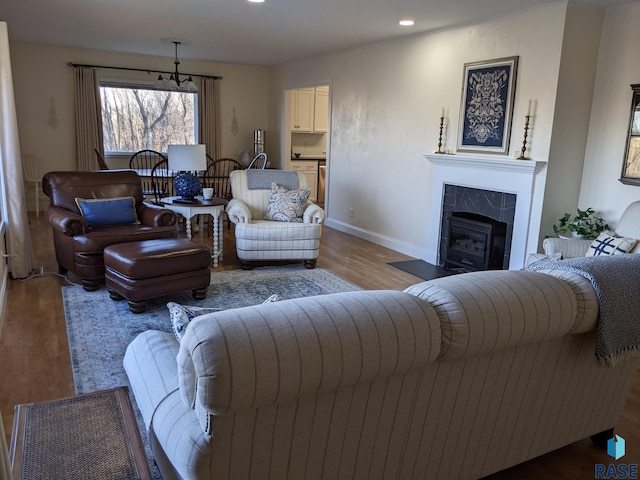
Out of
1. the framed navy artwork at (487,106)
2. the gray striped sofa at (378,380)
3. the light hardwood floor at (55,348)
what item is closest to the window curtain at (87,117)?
the light hardwood floor at (55,348)

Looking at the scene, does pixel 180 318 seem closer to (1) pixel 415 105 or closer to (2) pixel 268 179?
(2) pixel 268 179

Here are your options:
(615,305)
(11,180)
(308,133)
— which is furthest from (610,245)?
(308,133)

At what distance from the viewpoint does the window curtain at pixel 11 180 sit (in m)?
3.93

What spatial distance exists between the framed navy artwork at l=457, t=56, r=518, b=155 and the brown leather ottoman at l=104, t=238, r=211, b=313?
279 cm

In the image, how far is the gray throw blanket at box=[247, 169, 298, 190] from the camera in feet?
17.6

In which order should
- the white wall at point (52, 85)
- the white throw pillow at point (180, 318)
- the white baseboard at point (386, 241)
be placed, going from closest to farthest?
the white throw pillow at point (180, 318)
the white baseboard at point (386, 241)
the white wall at point (52, 85)

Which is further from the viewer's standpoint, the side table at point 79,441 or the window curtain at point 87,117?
the window curtain at point 87,117

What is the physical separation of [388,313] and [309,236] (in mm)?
3593

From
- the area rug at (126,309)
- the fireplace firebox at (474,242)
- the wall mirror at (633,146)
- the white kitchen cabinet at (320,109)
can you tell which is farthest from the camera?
the white kitchen cabinet at (320,109)

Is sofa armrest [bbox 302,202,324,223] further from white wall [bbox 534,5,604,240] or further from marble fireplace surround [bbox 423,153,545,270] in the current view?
white wall [bbox 534,5,604,240]

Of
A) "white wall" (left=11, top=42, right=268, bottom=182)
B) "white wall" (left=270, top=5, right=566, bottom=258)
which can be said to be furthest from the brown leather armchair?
"white wall" (left=11, top=42, right=268, bottom=182)

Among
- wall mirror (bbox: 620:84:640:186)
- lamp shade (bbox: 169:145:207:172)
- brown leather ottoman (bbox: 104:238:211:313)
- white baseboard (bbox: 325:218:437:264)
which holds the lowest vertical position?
white baseboard (bbox: 325:218:437:264)

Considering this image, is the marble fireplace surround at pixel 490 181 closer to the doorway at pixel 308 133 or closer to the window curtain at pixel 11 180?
the doorway at pixel 308 133

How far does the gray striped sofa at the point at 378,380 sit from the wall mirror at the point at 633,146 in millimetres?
2631
